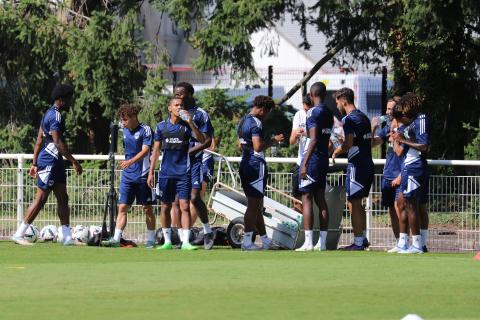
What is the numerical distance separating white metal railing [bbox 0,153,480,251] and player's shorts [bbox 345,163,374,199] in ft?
3.91

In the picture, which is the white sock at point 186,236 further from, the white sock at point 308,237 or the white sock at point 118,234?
the white sock at point 308,237

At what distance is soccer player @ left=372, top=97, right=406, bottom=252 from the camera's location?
57.4ft

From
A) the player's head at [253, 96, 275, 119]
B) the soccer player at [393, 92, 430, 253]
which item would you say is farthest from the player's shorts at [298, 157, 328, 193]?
the soccer player at [393, 92, 430, 253]

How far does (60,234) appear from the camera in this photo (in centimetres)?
1894

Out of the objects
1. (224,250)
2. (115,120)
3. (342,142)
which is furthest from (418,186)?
(115,120)

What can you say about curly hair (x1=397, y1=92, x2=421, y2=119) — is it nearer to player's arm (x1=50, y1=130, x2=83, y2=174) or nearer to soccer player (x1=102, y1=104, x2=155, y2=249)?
soccer player (x1=102, y1=104, x2=155, y2=249)

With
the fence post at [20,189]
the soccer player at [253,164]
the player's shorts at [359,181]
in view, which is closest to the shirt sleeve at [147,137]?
the soccer player at [253,164]

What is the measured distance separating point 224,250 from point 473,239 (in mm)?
A: 3950

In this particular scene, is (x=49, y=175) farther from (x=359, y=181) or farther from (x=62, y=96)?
(x=359, y=181)

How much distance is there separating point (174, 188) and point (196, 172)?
0.45m

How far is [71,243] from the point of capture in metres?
18.8

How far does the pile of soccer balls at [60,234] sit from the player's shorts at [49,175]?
0.99 m

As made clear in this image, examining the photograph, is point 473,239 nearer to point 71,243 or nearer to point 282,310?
point 71,243

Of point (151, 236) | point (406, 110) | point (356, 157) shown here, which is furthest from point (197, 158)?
point (406, 110)
